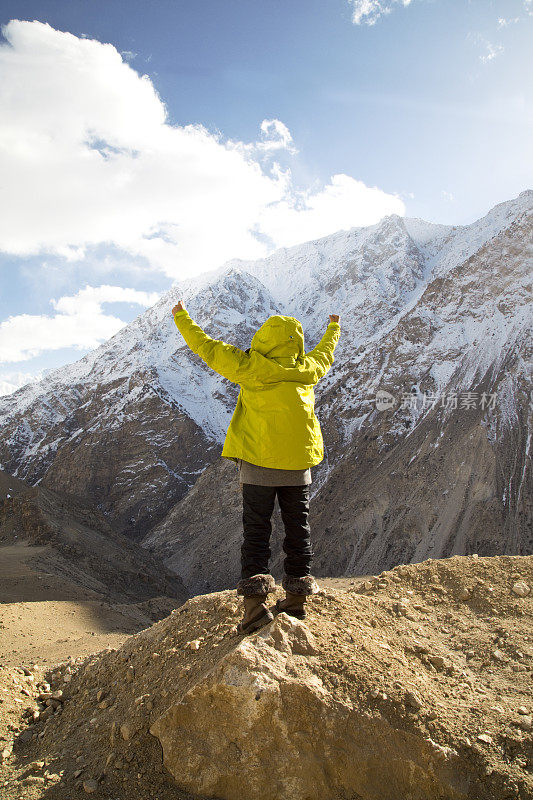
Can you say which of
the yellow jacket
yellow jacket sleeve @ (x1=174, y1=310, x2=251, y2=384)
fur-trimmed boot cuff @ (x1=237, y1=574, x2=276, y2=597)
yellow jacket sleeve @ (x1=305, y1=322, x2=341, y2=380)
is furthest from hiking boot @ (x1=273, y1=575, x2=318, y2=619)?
yellow jacket sleeve @ (x1=305, y1=322, x2=341, y2=380)

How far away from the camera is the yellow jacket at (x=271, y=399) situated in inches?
136

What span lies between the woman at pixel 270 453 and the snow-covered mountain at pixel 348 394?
30.3 meters

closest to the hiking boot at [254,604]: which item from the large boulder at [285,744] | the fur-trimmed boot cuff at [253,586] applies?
the fur-trimmed boot cuff at [253,586]

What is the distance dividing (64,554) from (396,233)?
105 metres

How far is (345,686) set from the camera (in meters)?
2.79

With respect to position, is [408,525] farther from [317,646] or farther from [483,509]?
[317,646]

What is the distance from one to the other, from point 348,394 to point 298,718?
55299mm

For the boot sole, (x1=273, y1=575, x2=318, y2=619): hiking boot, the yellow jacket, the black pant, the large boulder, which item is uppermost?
the yellow jacket

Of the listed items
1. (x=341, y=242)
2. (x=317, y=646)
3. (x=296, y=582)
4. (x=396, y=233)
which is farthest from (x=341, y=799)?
(x=341, y=242)

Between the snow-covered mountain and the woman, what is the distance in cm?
3034

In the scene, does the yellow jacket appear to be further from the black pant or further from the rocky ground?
the rocky ground

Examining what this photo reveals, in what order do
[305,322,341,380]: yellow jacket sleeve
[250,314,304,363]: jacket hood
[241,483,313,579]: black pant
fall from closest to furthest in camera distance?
[241,483,313,579]: black pant → [250,314,304,363]: jacket hood → [305,322,341,380]: yellow jacket sleeve

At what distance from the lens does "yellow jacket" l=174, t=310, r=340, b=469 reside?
3.45 m

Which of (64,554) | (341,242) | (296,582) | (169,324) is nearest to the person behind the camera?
(296,582)
